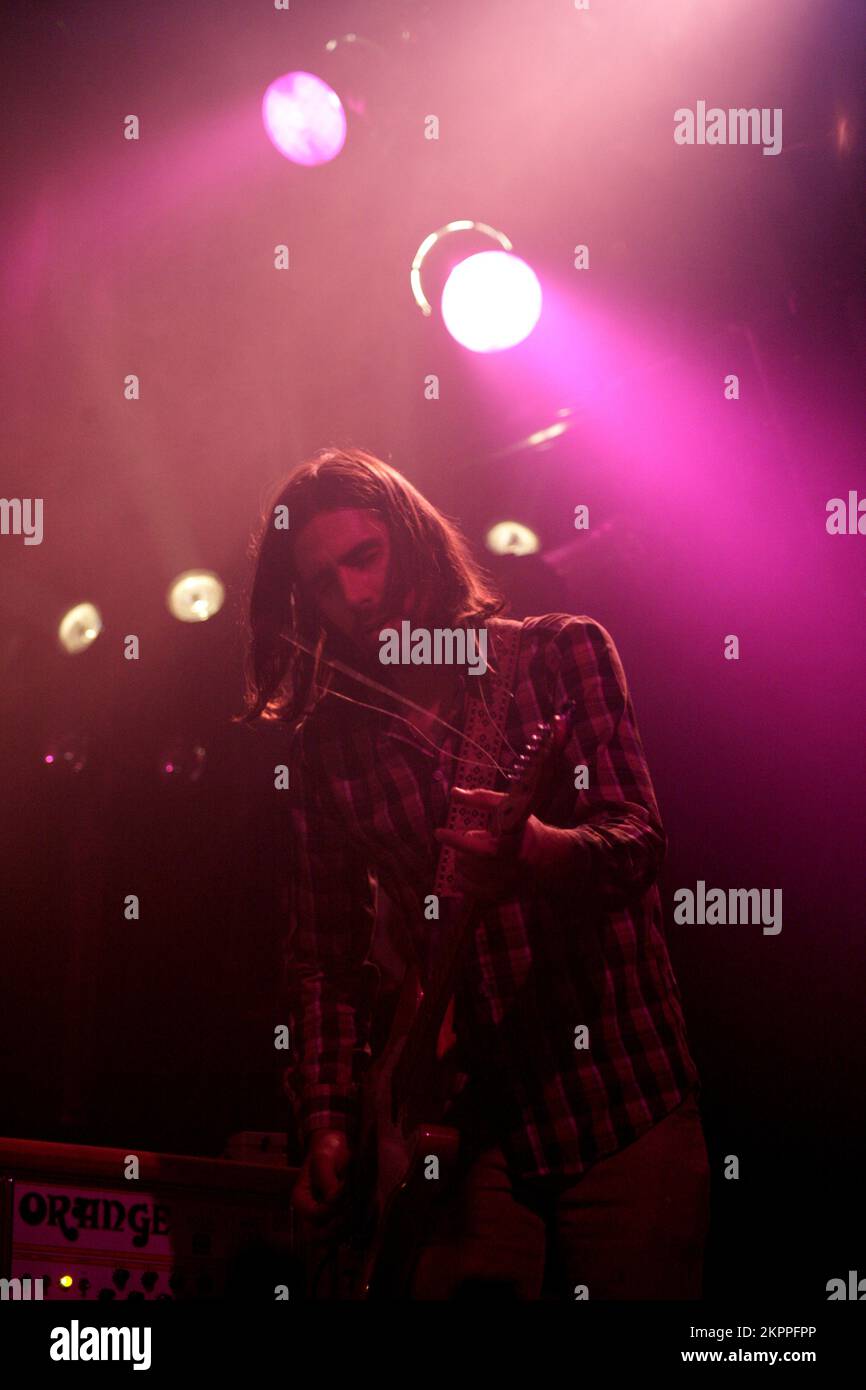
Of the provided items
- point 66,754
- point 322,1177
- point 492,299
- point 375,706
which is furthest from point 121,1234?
point 492,299

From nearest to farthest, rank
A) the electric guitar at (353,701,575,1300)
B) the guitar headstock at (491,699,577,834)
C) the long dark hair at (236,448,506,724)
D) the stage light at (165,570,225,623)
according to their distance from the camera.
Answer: the guitar headstock at (491,699,577,834) < the electric guitar at (353,701,575,1300) < the long dark hair at (236,448,506,724) < the stage light at (165,570,225,623)

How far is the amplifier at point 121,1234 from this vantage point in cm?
190

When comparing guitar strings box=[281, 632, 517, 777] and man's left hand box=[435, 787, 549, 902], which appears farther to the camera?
guitar strings box=[281, 632, 517, 777]

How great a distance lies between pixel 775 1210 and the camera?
1.88 meters

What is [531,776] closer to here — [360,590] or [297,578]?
[360,590]

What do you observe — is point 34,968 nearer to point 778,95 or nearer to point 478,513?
point 478,513

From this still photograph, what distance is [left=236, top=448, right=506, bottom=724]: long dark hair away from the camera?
212cm

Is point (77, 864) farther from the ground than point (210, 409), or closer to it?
closer to it

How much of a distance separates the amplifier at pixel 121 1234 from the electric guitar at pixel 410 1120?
212mm

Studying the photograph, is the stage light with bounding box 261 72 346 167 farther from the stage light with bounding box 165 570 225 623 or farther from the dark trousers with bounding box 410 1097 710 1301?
the dark trousers with bounding box 410 1097 710 1301

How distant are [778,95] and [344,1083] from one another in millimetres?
2024

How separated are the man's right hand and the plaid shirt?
0.10ft

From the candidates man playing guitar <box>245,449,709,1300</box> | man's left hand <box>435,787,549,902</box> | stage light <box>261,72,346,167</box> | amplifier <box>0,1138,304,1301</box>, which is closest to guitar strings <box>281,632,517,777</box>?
man playing guitar <box>245,449,709,1300</box>

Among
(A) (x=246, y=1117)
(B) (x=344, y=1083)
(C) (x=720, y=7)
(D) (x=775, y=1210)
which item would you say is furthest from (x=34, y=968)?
(C) (x=720, y=7)
